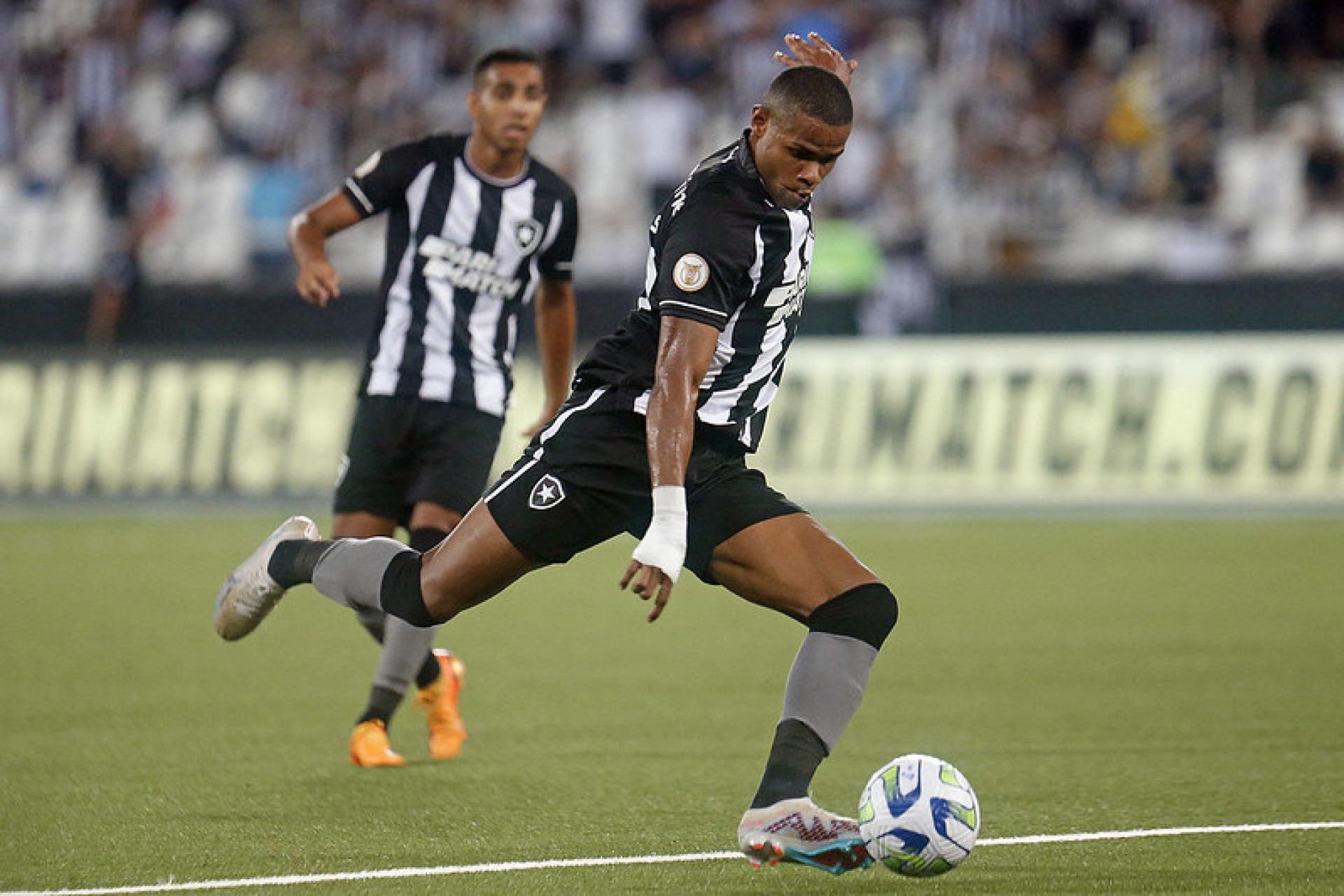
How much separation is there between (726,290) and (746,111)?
13997mm

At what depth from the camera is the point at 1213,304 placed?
1578 centimetres

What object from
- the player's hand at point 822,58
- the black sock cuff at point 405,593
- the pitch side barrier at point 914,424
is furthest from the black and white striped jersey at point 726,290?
the pitch side barrier at point 914,424

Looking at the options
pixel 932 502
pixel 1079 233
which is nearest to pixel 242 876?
pixel 932 502

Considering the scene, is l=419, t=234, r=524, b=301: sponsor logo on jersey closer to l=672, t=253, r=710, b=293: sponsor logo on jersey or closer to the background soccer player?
the background soccer player

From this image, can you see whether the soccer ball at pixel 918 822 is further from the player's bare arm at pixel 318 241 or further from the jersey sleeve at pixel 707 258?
the player's bare arm at pixel 318 241

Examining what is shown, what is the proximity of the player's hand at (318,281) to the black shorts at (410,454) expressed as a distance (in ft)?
1.80

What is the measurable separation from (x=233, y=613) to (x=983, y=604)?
5.64 metres

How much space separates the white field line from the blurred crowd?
1125cm

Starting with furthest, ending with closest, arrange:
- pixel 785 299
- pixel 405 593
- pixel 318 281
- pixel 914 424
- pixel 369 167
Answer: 1. pixel 914 424
2. pixel 369 167
3. pixel 318 281
4. pixel 405 593
5. pixel 785 299

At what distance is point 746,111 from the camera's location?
18641mm

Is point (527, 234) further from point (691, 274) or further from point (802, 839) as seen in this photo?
Result: point (802, 839)

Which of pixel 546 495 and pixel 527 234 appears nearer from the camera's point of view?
pixel 546 495

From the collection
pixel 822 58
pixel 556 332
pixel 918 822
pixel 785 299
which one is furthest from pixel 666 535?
pixel 556 332

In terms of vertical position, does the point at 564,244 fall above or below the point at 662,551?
above
